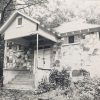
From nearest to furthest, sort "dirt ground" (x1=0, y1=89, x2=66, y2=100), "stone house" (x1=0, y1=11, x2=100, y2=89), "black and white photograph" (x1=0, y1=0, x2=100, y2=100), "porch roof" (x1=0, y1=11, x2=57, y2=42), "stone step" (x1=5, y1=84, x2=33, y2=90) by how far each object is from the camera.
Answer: "dirt ground" (x1=0, y1=89, x2=66, y2=100)
"black and white photograph" (x1=0, y1=0, x2=100, y2=100)
"stone step" (x1=5, y1=84, x2=33, y2=90)
"stone house" (x1=0, y1=11, x2=100, y2=89)
"porch roof" (x1=0, y1=11, x2=57, y2=42)

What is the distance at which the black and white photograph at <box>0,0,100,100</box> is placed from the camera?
48.9 feet

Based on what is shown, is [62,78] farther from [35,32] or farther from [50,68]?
[35,32]

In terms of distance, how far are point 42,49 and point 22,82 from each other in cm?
352

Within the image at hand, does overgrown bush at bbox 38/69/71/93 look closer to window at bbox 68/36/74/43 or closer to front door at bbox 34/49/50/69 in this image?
front door at bbox 34/49/50/69

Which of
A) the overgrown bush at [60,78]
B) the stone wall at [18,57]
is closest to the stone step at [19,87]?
the overgrown bush at [60,78]

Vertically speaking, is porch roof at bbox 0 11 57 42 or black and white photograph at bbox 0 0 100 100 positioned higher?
porch roof at bbox 0 11 57 42

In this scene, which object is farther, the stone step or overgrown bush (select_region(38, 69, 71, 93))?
the stone step

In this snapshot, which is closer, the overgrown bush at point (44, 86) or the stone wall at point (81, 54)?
the overgrown bush at point (44, 86)

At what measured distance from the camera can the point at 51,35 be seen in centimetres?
1791

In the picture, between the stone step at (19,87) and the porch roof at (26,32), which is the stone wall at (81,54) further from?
the stone step at (19,87)

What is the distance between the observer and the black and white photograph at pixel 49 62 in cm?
1491

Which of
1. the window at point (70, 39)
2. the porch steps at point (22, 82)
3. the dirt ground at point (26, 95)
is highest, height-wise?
the window at point (70, 39)

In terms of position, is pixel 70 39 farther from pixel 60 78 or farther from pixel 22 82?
pixel 22 82

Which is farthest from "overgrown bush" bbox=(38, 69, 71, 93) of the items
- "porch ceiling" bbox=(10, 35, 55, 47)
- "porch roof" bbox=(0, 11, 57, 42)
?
"porch ceiling" bbox=(10, 35, 55, 47)
